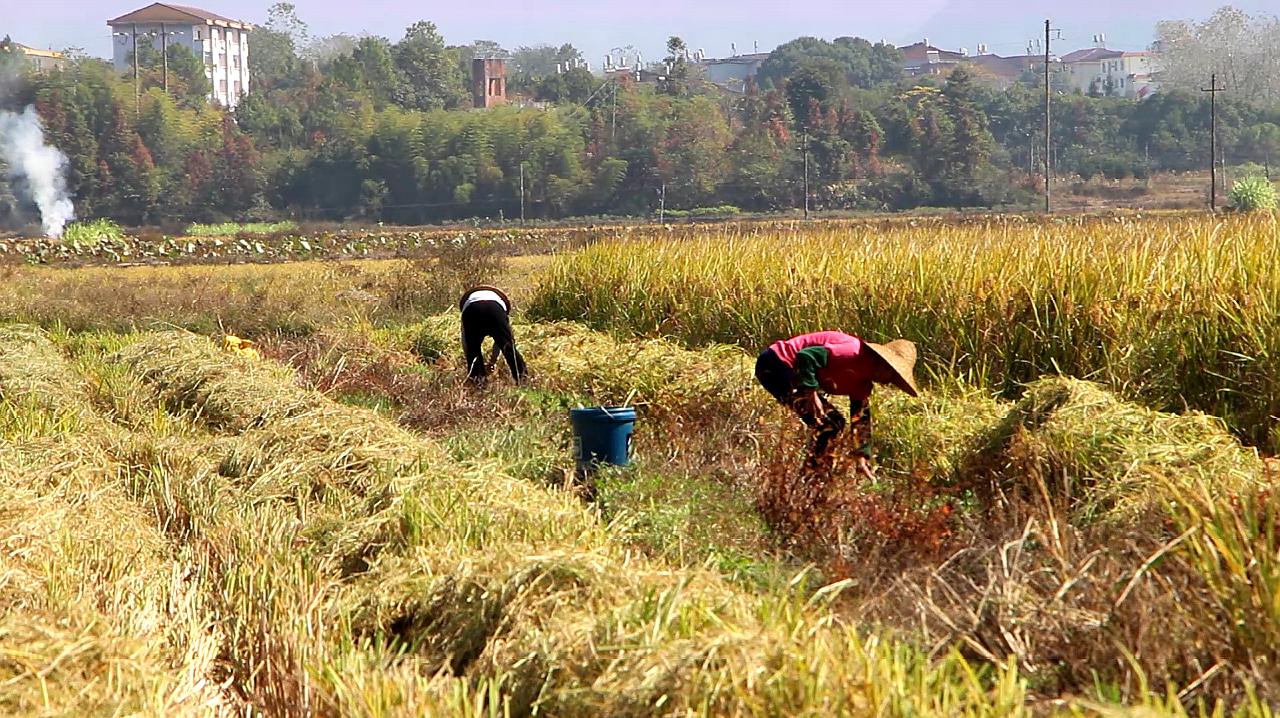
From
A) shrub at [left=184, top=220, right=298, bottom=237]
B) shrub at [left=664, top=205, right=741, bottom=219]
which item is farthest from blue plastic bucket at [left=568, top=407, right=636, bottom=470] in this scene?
shrub at [left=664, top=205, right=741, bottom=219]

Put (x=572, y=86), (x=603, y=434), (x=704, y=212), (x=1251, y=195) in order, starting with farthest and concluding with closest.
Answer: (x=572, y=86) → (x=704, y=212) → (x=1251, y=195) → (x=603, y=434)

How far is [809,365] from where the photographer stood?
7.70 meters

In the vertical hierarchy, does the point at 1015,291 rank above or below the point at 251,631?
above

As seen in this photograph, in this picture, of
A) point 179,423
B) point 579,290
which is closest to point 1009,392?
point 179,423

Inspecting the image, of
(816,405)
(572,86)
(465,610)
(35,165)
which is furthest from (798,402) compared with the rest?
(572,86)

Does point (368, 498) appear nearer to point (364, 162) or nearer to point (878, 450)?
point (878, 450)

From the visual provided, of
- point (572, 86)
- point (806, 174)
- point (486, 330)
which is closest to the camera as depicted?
point (486, 330)

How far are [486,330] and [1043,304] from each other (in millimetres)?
4198

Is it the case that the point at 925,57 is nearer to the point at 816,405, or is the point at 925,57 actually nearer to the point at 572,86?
the point at 572,86

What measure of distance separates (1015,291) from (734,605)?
6065 millimetres

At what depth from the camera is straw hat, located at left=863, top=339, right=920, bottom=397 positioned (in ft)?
24.8

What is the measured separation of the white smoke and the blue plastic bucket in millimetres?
53787

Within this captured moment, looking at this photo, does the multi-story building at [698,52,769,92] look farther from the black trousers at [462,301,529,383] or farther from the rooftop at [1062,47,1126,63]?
the black trousers at [462,301,529,383]

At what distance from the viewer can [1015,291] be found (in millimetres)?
10109
